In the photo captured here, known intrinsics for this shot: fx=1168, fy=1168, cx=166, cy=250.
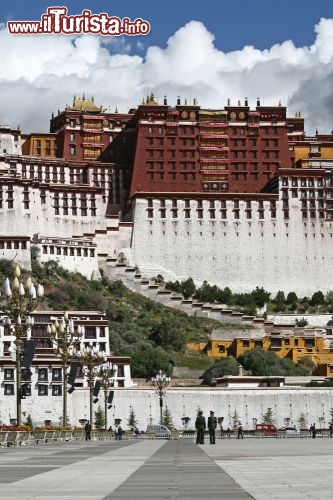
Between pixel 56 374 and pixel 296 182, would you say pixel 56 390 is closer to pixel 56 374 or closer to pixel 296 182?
pixel 56 374

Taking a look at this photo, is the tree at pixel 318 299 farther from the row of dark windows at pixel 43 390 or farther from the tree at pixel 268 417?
the row of dark windows at pixel 43 390

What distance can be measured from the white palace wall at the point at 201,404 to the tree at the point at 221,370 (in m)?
7.20

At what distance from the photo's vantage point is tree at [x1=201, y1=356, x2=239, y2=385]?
330ft

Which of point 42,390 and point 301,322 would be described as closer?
point 42,390

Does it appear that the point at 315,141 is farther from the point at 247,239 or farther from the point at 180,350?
the point at 180,350

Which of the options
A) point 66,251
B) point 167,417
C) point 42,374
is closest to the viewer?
point 167,417

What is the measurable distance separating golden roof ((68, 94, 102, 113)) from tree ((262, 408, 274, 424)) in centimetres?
5429

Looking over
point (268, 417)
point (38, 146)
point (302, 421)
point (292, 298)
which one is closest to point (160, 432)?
point (268, 417)

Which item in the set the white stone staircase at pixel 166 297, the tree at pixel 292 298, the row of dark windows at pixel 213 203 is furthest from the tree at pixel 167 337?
the row of dark windows at pixel 213 203

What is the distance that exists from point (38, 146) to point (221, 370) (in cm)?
4326

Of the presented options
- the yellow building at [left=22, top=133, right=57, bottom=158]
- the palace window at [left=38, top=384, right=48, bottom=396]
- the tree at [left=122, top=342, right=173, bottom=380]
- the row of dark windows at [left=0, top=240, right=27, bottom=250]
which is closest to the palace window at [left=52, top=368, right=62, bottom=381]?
the palace window at [left=38, top=384, right=48, bottom=396]

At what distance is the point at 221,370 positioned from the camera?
102 m

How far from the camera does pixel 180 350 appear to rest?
111 meters

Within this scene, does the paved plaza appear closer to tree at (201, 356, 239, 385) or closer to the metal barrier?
the metal barrier
